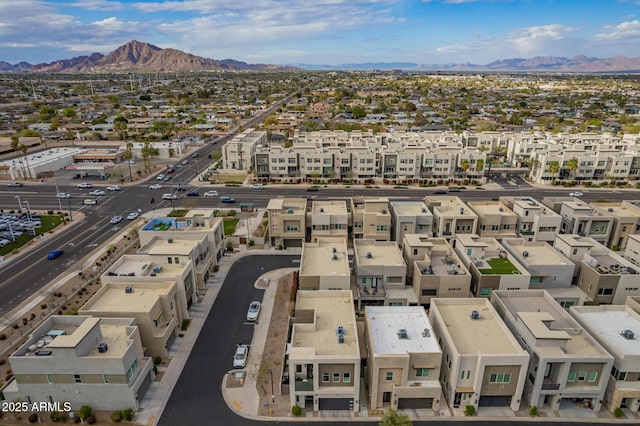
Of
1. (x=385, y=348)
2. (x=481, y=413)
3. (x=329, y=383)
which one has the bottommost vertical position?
(x=481, y=413)

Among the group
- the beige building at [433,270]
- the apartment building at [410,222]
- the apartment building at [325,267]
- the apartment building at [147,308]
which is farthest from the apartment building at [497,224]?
the apartment building at [147,308]

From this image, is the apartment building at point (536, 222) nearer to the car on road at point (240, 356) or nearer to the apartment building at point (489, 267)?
the apartment building at point (489, 267)

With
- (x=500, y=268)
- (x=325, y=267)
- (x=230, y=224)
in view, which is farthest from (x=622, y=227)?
(x=230, y=224)

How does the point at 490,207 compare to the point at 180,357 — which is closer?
the point at 180,357

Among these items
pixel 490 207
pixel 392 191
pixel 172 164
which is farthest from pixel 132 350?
pixel 172 164

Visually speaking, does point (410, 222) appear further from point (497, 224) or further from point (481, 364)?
point (481, 364)

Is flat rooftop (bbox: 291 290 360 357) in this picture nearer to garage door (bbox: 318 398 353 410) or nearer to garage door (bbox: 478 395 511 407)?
garage door (bbox: 318 398 353 410)

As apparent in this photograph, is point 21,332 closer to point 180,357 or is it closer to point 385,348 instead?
point 180,357
